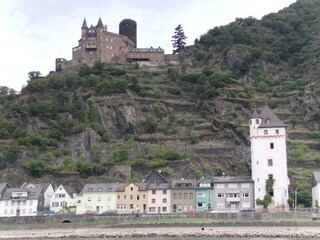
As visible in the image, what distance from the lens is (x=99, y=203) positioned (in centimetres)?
6875

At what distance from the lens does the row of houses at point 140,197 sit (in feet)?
212

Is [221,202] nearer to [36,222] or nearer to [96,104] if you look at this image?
[36,222]

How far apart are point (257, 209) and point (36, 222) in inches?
866

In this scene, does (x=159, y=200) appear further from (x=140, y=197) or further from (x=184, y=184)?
(x=184, y=184)

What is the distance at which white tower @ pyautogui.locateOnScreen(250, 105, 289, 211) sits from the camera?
203ft

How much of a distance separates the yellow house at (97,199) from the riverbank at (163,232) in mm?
14931

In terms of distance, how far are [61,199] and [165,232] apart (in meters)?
24.4

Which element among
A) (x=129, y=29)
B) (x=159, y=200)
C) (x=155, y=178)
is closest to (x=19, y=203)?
(x=155, y=178)

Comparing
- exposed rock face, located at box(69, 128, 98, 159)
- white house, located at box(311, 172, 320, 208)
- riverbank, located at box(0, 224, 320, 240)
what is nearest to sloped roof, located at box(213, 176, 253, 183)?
white house, located at box(311, 172, 320, 208)

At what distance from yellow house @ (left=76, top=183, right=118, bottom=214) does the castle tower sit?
209 feet

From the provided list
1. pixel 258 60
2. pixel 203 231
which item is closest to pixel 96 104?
pixel 258 60

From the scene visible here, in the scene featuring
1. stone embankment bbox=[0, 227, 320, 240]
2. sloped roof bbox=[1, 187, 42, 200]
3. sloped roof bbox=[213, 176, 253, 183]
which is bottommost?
stone embankment bbox=[0, 227, 320, 240]

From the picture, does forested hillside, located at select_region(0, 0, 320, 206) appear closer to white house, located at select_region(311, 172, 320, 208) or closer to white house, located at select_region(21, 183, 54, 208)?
white house, located at select_region(311, 172, 320, 208)

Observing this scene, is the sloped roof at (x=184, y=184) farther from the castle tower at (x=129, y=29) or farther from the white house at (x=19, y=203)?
the castle tower at (x=129, y=29)
